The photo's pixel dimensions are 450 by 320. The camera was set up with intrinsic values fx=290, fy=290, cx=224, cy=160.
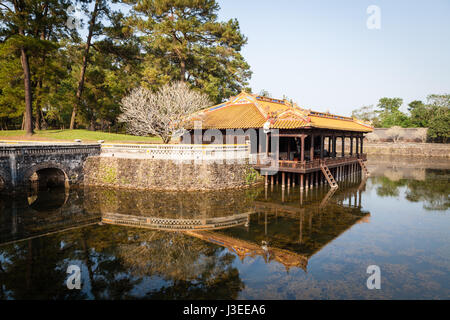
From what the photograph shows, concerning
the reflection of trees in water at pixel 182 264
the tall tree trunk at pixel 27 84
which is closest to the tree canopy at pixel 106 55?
the tall tree trunk at pixel 27 84

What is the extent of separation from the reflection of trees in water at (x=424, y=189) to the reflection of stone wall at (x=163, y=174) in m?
11.8

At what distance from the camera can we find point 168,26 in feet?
108

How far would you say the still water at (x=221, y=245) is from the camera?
8.65m

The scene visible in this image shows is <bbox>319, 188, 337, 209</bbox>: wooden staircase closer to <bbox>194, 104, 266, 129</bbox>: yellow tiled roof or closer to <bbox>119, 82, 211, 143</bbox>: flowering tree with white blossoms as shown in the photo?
<bbox>194, 104, 266, 129</bbox>: yellow tiled roof

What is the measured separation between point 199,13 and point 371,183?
28770mm

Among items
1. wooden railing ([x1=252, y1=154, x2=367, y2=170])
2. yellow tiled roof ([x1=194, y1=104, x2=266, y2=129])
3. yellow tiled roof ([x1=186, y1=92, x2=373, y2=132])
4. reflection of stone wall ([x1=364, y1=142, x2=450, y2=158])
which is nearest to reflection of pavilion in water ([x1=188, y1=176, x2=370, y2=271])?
wooden railing ([x1=252, y1=154, x2=367, y2=170])

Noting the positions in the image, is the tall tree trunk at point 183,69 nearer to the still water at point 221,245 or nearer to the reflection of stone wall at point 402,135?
the still water at point 221,245

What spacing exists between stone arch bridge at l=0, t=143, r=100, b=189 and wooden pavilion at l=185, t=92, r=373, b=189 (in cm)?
958

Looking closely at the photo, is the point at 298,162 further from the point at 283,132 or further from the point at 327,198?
the point at 327,198

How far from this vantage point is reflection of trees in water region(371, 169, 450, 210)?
20109 mm
